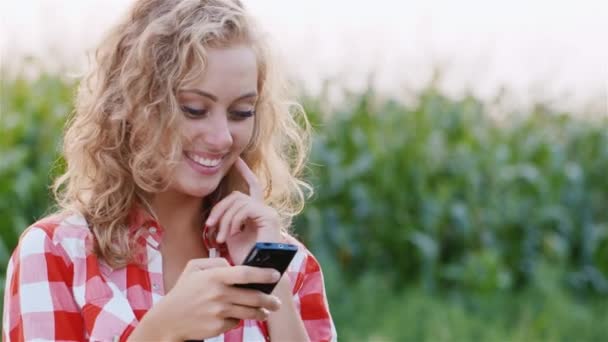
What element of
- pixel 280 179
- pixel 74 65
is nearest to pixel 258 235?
pixel 280 179

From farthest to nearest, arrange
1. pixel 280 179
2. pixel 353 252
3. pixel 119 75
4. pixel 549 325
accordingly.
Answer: pixel 353 252 < pixel 549 325 < pixel 280 179 < pixel 119 75

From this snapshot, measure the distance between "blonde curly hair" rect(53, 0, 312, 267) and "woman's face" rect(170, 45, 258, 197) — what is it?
20 mm

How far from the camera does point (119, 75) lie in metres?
2.17

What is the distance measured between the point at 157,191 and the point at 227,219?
15 cm

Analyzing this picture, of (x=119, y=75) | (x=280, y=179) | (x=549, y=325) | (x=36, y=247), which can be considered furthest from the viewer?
(x=549, y=325)

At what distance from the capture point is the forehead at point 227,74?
6.66ft

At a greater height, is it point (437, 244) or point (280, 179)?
point (280, 179)

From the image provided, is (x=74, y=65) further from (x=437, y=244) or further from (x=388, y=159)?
(x=437, y=244)

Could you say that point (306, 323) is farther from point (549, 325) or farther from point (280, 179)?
point (549, 325)

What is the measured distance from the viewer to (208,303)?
1.84 meters

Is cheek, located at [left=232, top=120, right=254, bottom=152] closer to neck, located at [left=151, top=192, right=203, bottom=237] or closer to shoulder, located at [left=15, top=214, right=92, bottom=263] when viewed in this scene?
neck, located at [left=151, top=192, right=203, bottom=237]

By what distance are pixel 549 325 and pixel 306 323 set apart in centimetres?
290

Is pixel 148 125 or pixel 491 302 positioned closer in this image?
pixel 148 125

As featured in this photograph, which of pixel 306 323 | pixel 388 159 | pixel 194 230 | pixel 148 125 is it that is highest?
pixel 148 125
